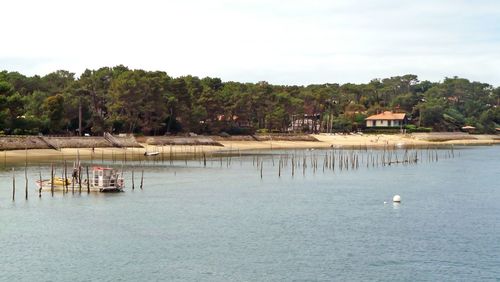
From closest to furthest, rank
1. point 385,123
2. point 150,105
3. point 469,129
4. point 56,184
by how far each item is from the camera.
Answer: point 56,184, point 150,105, point 385,123, point 469,129

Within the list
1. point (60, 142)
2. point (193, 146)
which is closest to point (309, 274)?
point (60, 142)

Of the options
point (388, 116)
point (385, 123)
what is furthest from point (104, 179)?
point (388, 116)

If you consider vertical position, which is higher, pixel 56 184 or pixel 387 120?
pixel 387 120

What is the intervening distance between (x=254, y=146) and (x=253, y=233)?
90.1 m

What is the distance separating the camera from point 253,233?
127ft

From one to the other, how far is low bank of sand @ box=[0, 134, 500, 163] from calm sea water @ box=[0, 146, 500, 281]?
24.5m

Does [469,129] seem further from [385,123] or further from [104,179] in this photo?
[104,179]

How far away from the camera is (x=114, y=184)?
55219 mm

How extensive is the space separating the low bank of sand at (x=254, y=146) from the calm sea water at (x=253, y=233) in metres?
24.5

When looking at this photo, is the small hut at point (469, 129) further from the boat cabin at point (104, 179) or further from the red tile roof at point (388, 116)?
the boat cabin at point (104, 179)

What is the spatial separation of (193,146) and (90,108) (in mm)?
18022

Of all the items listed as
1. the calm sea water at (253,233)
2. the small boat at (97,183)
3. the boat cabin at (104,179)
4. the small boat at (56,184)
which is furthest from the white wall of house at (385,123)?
the small boat at (56,184)

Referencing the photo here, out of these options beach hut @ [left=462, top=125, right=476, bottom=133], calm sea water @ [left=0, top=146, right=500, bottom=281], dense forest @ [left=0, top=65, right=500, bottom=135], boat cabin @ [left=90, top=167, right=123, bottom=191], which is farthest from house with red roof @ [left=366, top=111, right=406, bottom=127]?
boat cabin @ [left=90, top=167, right=123, bottom=191]

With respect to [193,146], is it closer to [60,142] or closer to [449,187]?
[60,142]
